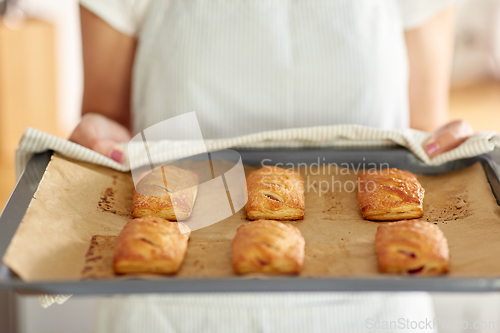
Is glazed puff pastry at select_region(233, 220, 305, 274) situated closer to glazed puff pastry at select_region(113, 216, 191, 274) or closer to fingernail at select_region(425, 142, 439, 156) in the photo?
glazed puff pastry at select_region(113, 216, 191, 274)

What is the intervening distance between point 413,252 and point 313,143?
1.54 feet

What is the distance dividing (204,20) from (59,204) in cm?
69

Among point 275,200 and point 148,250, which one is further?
point 275,200

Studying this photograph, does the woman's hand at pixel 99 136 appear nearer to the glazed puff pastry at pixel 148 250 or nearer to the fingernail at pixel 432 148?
the glazed puff pastry at pixel 148 250

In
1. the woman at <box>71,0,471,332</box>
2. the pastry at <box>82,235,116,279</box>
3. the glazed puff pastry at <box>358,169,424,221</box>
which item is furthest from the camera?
the woman at <box>71,0,471,332</box>

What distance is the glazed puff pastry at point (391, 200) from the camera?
1098 millimetres

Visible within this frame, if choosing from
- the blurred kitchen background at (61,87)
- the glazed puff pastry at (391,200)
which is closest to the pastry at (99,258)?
the glazed puff pastry at (391,200)

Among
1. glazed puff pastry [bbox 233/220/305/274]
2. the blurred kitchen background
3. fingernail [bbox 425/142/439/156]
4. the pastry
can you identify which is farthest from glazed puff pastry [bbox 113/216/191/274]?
the blurred kitchen background

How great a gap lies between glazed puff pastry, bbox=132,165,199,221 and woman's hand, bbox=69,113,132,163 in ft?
0.42

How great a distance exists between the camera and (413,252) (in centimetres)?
92

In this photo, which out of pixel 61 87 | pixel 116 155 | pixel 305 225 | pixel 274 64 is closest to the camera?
pixel 305 225

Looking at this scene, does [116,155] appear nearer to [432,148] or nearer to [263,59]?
[263,59]

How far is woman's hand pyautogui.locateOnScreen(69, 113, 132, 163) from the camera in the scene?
1.22m

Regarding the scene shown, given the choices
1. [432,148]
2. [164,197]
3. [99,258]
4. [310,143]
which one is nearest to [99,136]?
[164,197]
